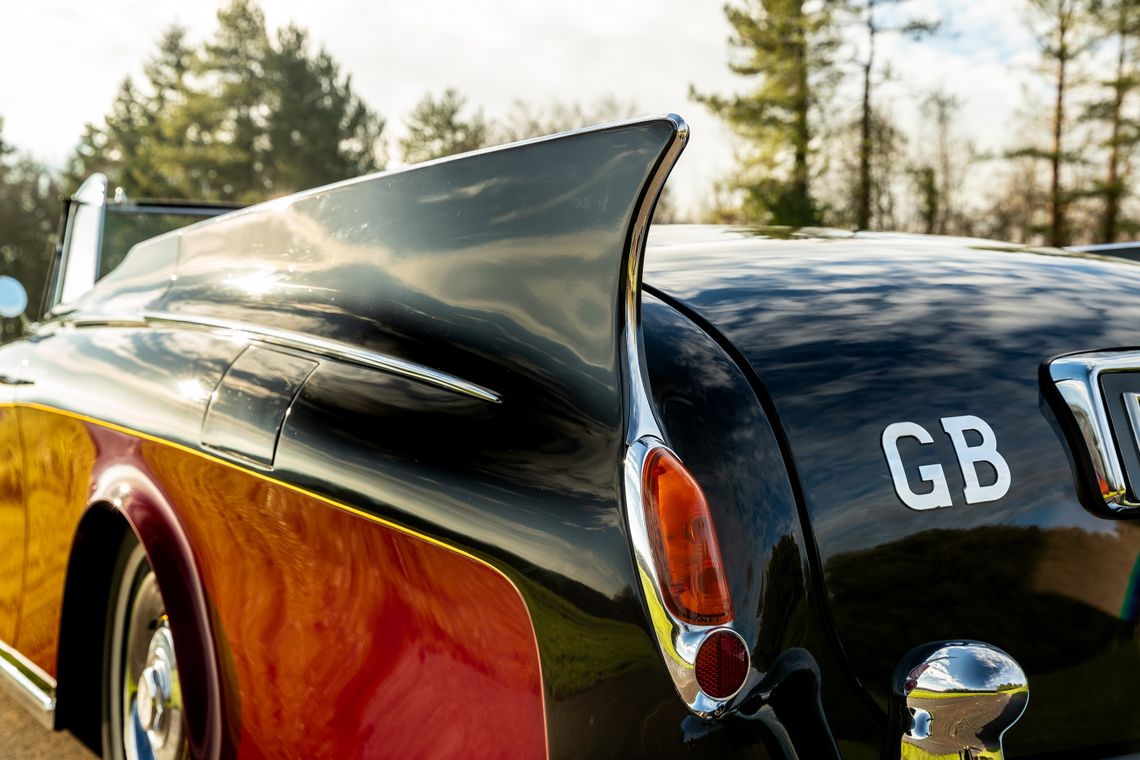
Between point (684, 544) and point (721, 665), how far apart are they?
15 centimetres

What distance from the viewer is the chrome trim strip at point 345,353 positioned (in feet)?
5.08

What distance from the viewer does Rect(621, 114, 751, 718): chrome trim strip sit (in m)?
1.25

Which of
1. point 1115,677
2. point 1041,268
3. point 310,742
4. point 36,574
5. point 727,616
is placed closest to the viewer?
point 727,616

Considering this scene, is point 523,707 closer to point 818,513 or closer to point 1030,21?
point 818,513

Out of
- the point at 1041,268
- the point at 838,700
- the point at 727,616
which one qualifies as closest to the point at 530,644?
the point at 727,616

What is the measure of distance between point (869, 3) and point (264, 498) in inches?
1427

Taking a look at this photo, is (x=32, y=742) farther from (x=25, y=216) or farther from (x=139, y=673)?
(x=25, y=216)

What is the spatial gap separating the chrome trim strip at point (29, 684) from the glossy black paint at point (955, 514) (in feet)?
6.26

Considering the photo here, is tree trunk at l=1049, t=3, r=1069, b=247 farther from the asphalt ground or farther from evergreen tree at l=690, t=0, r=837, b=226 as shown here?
the asphalt ground

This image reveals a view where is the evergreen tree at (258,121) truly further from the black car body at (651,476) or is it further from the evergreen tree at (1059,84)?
the black car body at (651,476)

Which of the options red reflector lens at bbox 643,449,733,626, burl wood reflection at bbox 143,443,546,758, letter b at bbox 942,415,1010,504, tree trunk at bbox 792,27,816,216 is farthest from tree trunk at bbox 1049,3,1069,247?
red reflector lens at bbox 643,449,733,626

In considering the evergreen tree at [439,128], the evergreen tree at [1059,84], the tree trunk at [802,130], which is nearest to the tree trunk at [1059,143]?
the evergreen tree at [1059,84]

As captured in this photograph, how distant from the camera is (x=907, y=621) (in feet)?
4.45

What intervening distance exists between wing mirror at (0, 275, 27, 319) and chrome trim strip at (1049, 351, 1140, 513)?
12.0 ft
